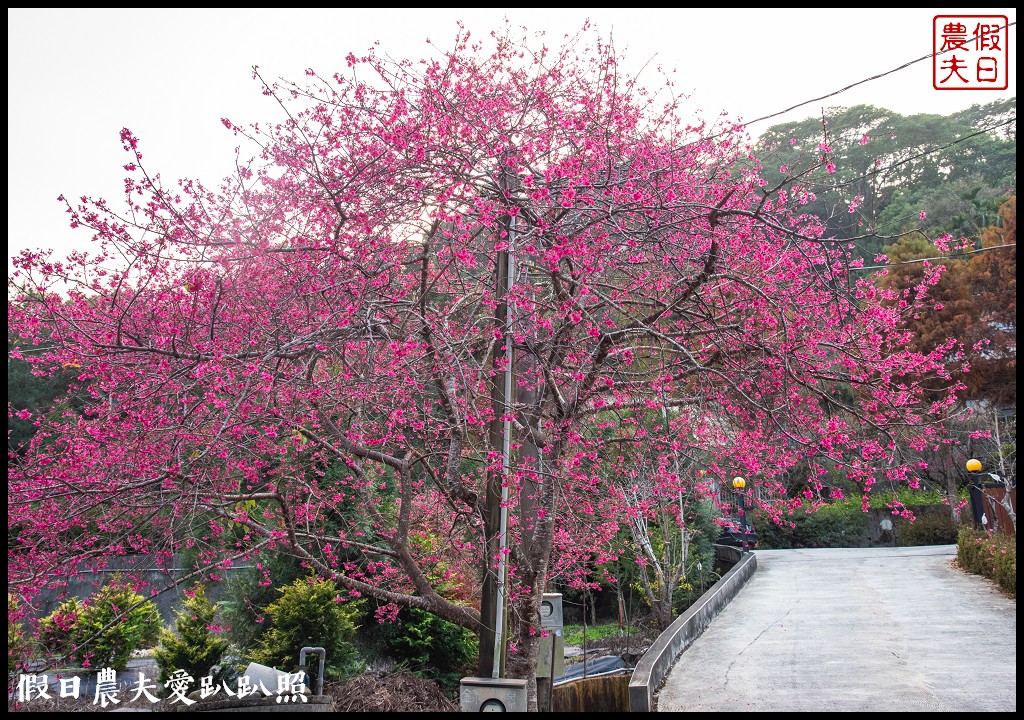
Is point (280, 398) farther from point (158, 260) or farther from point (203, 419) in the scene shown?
point (158, 260)

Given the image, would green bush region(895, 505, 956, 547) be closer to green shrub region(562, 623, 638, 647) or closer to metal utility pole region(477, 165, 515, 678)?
green shrub region(562, 623, 638, 647)

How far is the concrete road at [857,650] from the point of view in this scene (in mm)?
6816

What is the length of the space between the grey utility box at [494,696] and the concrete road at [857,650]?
287cm

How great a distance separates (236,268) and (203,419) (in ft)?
4.05

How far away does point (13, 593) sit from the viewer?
16.7 feet

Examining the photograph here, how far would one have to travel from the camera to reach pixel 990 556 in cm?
1365

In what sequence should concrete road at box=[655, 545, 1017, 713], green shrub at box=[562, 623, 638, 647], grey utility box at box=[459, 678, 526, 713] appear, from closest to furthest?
grey utility box at box=[459, 678, 526, 713]
concrete road at box=[655, 545, 1017, 713]
green shrub at box=[562, 623, 638, 647]

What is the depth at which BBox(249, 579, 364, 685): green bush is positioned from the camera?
A: 916 centimetres

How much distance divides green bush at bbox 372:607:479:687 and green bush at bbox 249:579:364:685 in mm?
767

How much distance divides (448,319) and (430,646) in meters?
5.96

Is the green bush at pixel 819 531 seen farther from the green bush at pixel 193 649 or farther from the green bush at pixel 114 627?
the green bush at pixel 193 649

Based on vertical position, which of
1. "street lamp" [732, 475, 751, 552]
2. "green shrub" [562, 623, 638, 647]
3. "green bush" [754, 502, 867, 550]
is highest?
"street lamp" [732, 475, 751, 552]

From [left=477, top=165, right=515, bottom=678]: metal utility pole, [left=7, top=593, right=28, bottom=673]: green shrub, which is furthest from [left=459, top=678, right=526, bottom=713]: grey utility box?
[left=7, top=593, right=28, bottom=673]: green shrub

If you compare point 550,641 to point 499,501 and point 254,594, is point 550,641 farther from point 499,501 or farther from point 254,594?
point 254,594
